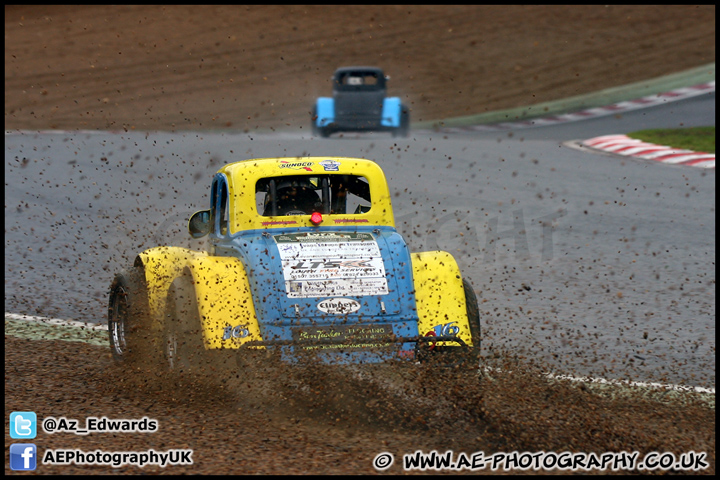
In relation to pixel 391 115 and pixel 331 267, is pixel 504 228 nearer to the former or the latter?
pixel 331 267

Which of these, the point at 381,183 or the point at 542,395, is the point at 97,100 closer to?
the point at 381,183

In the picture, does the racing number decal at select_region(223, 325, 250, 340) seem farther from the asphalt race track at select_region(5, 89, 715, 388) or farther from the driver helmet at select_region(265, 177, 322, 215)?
the asphalt race track at select_region(5, 89, 715, 388)

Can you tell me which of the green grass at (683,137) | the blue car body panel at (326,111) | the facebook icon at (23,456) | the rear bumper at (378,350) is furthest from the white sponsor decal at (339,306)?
the blue car body panel at (326,111)

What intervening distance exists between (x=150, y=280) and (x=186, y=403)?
134 centimetres

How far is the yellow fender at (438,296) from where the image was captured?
6.29m

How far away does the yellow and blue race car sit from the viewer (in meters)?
6.04

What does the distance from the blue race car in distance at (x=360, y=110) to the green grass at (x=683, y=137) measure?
17.0ft

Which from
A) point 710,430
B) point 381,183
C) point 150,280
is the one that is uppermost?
point 381,183

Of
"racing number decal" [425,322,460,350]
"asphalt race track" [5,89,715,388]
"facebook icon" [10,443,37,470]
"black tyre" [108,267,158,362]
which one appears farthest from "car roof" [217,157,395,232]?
"facebook icon" [10,443,37,470]

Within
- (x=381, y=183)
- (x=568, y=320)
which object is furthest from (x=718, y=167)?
(x=381, y=183)

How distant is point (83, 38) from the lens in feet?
117

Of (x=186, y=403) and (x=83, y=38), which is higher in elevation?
(x=83, y=38)

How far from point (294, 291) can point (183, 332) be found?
737 mm

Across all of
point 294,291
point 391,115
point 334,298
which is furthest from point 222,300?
point 391,115
